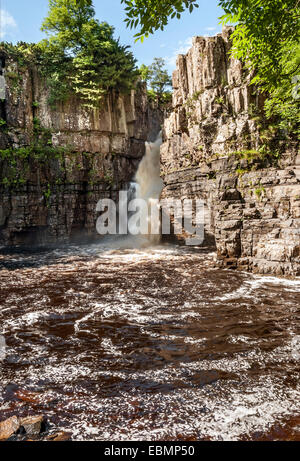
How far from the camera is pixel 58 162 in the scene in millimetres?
25984

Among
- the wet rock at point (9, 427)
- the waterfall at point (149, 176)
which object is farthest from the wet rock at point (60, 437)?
the waterfall at point (149, 176)

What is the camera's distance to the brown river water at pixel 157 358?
3984 millimetres

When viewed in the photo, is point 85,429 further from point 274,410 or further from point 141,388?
point 274,410

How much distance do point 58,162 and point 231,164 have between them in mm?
17209

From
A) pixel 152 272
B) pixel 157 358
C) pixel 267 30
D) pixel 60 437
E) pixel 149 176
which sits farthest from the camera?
pixel 149 176

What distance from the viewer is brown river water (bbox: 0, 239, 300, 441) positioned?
3984 mm

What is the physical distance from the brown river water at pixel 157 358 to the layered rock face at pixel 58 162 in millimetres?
14935

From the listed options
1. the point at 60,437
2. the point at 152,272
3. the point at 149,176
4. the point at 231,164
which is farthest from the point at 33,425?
the point at 149,176

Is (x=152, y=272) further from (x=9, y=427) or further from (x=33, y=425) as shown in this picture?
(x=9, y=427)

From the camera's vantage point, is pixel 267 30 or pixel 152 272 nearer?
pixel 267 30

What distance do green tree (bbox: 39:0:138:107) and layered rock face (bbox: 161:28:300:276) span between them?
7.49 m

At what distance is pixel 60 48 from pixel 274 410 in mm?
31246

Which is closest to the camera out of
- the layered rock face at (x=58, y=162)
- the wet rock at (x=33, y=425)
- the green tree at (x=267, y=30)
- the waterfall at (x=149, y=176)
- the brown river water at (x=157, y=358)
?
the wet rock at (x=33, y=425)

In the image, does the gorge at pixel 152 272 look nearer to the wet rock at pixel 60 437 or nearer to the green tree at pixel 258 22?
the wet rock at pixel 60 437
